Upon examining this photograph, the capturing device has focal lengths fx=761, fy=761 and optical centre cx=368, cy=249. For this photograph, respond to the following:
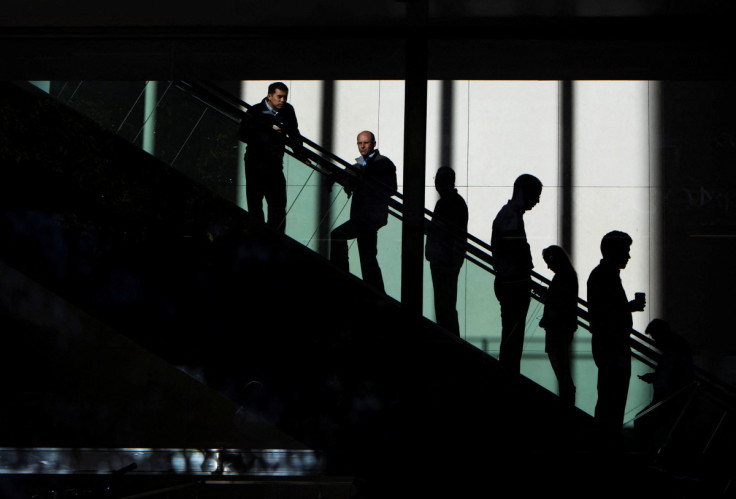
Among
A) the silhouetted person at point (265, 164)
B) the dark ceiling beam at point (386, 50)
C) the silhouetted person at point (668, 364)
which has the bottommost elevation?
the silhouetted person at point (668, 364)

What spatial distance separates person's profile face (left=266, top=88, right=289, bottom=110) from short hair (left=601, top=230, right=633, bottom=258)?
292 centimetres

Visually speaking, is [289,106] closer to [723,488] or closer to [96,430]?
[96,430]

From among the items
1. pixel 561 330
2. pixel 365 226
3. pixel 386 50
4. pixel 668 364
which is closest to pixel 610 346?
pixel 561 330

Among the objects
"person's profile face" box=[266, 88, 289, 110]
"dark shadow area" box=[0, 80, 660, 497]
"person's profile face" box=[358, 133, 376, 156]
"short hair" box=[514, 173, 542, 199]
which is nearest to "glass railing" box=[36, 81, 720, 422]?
"dark shadow area" box=[0, 80, 660, 497]

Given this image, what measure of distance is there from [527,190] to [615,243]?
0.84 meters

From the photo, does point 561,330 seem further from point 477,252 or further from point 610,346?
point 477,252

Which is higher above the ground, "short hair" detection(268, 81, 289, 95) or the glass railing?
"short hair" detection(268, 81, 289, 95)

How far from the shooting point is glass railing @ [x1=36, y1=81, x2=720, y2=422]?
5273mm

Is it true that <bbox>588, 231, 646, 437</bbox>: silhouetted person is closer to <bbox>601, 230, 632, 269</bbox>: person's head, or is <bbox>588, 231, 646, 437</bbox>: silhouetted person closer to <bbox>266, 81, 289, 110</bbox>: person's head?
<bbox>601, 230, 632, 269</bbox>: person's head

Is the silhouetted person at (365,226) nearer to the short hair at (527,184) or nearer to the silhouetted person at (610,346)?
the short hair at (527,184)

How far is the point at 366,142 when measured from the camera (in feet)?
21.6

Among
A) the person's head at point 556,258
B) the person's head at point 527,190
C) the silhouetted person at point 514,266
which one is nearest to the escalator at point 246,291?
the silhouetted person at point 514,266

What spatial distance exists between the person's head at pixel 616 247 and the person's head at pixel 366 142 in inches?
81.9

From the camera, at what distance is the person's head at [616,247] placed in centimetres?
618
